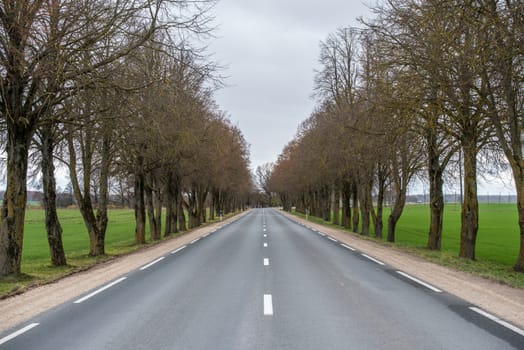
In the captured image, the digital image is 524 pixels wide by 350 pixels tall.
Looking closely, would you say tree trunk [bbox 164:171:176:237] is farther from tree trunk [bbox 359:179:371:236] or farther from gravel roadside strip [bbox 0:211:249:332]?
gravel roadside strip [bbox 0:211:249:332]

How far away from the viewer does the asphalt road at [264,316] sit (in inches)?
228

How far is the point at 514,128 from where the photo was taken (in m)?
13.6

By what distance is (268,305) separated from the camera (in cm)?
799

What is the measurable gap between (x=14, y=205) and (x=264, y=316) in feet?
26.1

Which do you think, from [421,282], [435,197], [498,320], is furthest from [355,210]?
[498,320]

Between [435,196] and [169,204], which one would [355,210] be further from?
[435,196]

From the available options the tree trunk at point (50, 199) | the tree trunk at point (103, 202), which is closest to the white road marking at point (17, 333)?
the tree trunk at point (50, 199)

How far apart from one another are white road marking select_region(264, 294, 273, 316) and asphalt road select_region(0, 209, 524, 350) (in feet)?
0.06

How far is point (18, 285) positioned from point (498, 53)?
12.3 meters

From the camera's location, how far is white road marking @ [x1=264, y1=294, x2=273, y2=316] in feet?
24.4

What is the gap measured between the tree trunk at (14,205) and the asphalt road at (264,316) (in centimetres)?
295

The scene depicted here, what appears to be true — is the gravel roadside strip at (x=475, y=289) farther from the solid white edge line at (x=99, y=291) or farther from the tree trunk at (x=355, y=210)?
the tree trunk at (x=355, y=210)

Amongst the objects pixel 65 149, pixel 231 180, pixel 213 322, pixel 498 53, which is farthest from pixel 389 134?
pixel 231 180

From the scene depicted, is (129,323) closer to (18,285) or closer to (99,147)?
(18,285)
